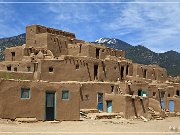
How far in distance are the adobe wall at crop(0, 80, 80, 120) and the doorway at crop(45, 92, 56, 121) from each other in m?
0.33

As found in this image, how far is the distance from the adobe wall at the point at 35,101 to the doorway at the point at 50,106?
1.08ft

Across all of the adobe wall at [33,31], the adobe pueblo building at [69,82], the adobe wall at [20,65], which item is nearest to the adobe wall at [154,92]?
the adobe pueblo building at [69,82]

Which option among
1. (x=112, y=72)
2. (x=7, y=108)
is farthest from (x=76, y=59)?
(x=7, y=108)

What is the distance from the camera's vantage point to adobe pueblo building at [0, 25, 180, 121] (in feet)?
87.9

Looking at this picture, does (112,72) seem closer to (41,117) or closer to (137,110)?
(137,110)

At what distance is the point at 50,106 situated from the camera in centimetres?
2798

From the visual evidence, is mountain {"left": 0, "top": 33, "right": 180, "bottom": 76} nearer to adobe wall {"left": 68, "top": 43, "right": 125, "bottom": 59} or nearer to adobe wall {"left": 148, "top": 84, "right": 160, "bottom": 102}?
adobe wall {"left": 148, "top": 84, "right": 160, "bottom": 102}

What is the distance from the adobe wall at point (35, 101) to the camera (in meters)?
25.6

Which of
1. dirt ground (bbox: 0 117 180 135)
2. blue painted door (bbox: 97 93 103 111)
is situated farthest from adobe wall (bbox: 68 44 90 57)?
dirt ground (bbox: 0 117 180 135)

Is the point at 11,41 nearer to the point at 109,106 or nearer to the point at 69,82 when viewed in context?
the point at 109,106

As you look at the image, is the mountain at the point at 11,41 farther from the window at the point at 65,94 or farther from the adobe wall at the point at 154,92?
the window at the point at 65,94

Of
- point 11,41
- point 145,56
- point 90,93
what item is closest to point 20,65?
point 90,93

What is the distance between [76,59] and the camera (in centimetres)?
4159

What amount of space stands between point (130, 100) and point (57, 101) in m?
10.5
